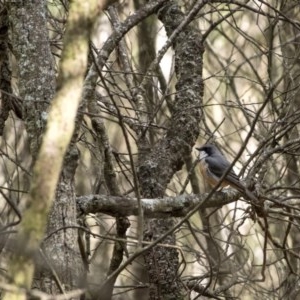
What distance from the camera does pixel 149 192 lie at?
4.65 meters

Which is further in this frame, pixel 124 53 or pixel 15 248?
pixel 124 53

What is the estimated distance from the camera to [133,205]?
3.89 m

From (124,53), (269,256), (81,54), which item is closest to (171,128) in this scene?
(124,53)

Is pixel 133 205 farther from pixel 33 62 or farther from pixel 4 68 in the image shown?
pixel 4 68

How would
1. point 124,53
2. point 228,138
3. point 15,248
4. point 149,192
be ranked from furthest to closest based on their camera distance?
1. point 228,138
2. point 124,53
3. point 149,192
4. point 15,248

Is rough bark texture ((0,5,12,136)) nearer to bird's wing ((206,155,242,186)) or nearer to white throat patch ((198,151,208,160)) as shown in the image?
bird's wing ((206,155,242,186))

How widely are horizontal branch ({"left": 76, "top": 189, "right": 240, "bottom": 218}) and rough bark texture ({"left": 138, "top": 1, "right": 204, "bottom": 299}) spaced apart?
1.63 feet

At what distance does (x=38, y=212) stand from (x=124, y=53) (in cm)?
395

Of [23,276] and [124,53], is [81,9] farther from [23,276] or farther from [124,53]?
[124,53]

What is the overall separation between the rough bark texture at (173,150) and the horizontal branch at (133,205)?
0.50 meters

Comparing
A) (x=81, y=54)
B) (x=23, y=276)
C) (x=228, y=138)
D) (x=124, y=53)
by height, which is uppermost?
(x=228, y=138)

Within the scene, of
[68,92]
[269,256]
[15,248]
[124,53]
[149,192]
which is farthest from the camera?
[269,256]

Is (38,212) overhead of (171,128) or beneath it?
beneath

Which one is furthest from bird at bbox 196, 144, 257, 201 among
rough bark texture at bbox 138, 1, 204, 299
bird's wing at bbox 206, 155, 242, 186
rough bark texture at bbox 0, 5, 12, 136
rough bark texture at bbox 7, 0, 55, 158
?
rough bark texture at bbox 7, 0, 55, 158
